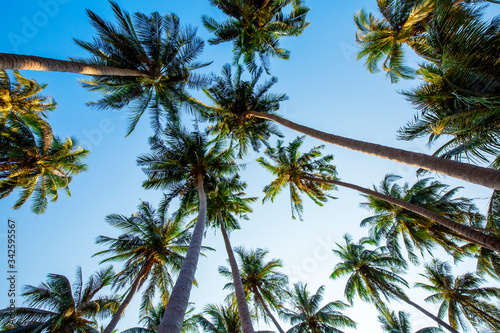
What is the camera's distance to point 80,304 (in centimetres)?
1382

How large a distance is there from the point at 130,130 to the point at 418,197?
711 inches

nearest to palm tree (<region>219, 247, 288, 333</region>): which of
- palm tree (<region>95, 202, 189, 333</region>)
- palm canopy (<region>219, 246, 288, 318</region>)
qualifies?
palm canopy (<region>219, 246, 288, 318</region>)

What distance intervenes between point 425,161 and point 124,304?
14.4 metres

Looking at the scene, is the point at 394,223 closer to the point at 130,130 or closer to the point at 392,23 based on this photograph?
the point at 392,23

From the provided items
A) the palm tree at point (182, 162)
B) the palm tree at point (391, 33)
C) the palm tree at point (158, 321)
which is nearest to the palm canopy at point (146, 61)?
the palm tree at point (182, 162)

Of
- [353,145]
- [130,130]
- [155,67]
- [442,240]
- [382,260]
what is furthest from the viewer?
[382,260]

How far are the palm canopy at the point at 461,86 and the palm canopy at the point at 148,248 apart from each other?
1330cm

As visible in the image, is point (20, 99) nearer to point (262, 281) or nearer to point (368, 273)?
point (262, 281)

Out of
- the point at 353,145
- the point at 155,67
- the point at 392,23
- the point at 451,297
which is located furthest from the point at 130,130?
the point at 451,297

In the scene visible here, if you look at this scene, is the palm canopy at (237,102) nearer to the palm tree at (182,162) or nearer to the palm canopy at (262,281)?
the palm tree at (182,162)

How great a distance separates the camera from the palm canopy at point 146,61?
9492 millimetres

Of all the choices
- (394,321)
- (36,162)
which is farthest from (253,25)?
(394,321)

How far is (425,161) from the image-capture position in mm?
5160

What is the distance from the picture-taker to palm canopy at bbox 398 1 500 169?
5.13 m
